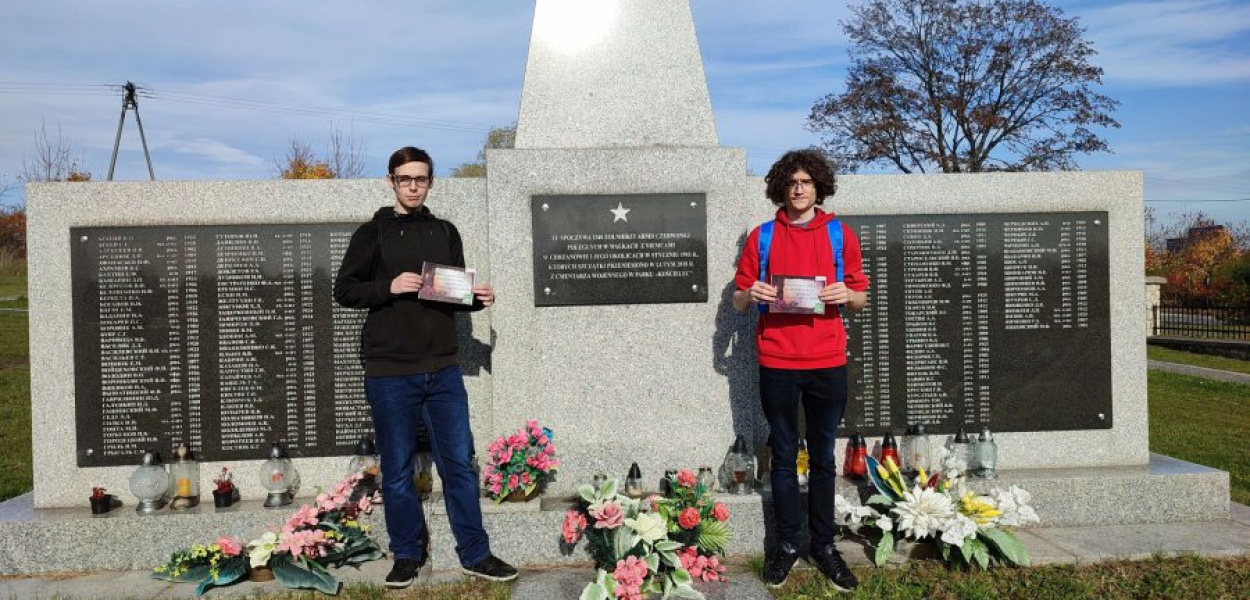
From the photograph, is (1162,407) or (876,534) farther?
(1162,407)

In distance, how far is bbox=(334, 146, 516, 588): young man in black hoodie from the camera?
4.05 meters

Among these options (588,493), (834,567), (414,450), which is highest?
(414,450)

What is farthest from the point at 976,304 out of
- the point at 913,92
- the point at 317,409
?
the point at 913,92

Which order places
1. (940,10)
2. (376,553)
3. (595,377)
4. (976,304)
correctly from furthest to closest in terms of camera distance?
(940,10)
(976,304)
(595,377)
(376,553)

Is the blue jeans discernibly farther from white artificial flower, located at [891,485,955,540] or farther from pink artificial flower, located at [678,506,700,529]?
white artificial flower, located at [891,485,955,540]

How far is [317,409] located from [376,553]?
112cm

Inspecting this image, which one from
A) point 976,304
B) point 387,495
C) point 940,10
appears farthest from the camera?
point 940,10

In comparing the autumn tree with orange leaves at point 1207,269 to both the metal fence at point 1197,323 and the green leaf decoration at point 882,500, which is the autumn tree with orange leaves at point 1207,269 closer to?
the metal fence at point 1197,323

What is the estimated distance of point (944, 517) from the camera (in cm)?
441

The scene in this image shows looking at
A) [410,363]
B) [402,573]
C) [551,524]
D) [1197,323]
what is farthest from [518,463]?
[1197,323]

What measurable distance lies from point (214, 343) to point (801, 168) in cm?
378

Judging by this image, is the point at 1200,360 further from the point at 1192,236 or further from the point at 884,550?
the point at 1192,236

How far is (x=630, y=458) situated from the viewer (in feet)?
16.7

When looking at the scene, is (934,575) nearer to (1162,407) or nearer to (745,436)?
(745,436)
